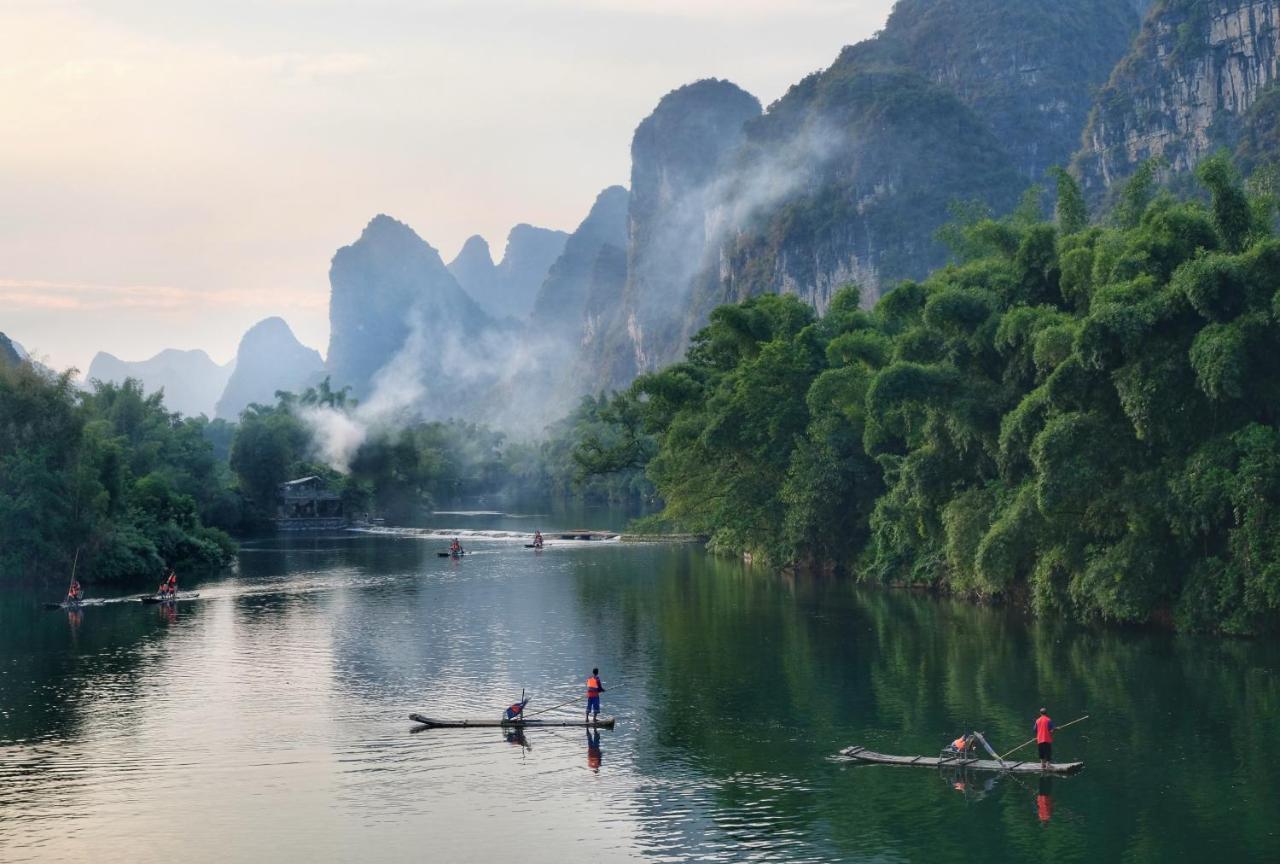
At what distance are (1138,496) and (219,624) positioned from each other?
3756 cm

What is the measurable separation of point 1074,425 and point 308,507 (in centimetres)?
9748

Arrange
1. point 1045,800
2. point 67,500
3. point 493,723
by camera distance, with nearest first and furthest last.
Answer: point 1045,800
point 493,723
point 67,500

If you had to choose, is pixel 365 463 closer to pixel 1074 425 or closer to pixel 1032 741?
pixel 1074 425

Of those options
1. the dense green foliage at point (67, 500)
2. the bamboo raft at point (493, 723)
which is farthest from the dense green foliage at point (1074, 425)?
the dense green foliage at point (67, 500)

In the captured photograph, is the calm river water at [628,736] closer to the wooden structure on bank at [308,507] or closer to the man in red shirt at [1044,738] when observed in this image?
the man in red shirt at [1044,738]

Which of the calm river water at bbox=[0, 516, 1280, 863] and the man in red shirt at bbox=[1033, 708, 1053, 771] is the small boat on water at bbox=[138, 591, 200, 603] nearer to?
the calm river water at bbox=[0, 516, 1280, 863]

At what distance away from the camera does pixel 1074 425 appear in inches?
1896

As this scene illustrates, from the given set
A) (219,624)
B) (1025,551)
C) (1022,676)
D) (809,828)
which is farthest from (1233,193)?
(219,624)

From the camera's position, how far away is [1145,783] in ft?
101

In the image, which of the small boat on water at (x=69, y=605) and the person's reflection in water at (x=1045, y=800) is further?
the small boat on water at (x=69, y=605)

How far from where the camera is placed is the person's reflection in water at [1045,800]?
28.9m

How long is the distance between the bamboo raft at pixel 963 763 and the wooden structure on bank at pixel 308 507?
102 metres

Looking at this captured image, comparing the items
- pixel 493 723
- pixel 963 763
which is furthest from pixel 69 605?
pixel 963 763

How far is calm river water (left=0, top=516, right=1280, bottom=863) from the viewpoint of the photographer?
2786cm
